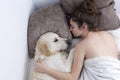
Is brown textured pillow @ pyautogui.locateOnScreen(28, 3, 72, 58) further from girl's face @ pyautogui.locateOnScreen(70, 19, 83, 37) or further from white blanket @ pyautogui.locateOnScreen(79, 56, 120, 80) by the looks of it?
white blanket @ pyautogui.locateOnScreen(79, 56, 120, 80)

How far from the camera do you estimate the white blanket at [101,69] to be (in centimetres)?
133

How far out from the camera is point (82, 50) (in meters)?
1.38

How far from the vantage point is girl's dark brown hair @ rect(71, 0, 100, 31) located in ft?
4.59

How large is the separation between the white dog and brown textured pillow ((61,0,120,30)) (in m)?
0.22

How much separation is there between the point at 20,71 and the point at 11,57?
202 mm

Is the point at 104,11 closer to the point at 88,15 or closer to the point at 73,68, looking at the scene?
the point at 88,15

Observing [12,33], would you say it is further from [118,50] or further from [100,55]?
[118,50]

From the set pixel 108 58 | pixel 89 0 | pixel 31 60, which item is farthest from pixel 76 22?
pixel 31 60

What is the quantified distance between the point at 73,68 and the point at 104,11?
42 centimetres

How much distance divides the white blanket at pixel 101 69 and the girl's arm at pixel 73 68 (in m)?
0.04

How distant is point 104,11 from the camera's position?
4.82 feet

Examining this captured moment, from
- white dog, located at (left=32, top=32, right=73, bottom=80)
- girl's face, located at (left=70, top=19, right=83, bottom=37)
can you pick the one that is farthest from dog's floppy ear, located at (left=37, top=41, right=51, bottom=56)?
girl's face, located at (left=70, top=19, right=83, bottom=37)

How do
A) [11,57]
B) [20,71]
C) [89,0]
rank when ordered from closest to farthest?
[11,57]
[20,71]
[89,0]

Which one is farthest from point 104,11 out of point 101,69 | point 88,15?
point 101,69
